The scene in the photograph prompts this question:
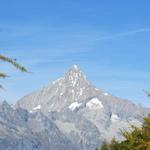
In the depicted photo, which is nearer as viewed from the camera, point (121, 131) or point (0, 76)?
point (0, 76)

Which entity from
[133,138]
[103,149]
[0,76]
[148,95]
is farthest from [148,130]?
[103,149]

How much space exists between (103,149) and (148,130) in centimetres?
2073

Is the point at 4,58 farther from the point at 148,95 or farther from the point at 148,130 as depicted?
the point at 148,130

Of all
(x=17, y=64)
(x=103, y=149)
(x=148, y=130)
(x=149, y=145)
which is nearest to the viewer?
(x=17, y=64)

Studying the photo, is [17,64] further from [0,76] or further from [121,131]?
[121,131]

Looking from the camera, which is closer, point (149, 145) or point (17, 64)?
point (17, 64)

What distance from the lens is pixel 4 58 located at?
1616cm

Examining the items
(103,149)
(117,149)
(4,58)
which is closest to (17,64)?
(4,58)

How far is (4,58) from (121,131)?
14.6 metres

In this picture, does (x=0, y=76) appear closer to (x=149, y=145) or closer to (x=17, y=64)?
(x=17, y=64)

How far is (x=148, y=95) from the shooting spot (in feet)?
79.5

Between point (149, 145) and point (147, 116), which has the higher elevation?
point (147, 116)

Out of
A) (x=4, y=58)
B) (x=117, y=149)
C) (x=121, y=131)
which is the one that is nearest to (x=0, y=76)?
(x=4, y=58)

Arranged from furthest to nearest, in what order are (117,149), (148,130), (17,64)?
(117,149)
(148,130)
(17,64)
